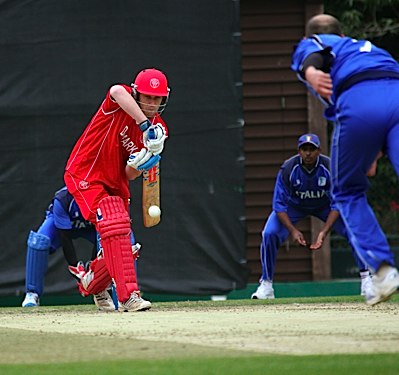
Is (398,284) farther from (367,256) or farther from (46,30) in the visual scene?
(46,30)

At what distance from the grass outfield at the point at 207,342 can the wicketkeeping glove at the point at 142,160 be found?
0.96 meters

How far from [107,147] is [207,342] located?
9.40ft

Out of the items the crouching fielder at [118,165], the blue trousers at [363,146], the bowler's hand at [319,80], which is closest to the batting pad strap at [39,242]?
the crouching fielder at [118,165]

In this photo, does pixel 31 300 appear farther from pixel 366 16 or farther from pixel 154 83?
pixel 366 16

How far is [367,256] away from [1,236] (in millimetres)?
6142

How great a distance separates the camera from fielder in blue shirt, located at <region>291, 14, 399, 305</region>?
6008 millimetres

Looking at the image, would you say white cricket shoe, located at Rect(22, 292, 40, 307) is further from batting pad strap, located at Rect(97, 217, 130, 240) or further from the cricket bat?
batting pad strap, located at Rect(97, 217, 130, 240)

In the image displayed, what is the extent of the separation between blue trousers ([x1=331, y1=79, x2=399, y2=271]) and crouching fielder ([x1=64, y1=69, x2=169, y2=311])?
185 cm

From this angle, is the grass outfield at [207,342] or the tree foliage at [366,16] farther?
the tree foliage at [366,16]

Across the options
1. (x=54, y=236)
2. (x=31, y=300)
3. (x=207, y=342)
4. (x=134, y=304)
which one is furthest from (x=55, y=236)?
(x=207, y=342)

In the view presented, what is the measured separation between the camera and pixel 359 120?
6.00 m

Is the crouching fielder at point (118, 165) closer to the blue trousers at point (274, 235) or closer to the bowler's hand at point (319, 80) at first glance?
the bowler's hand at point (319, 80)

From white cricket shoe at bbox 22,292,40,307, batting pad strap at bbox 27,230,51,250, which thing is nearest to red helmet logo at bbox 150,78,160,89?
batting pad strap at bbox 27,230,51,250

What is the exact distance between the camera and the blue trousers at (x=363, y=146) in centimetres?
601
